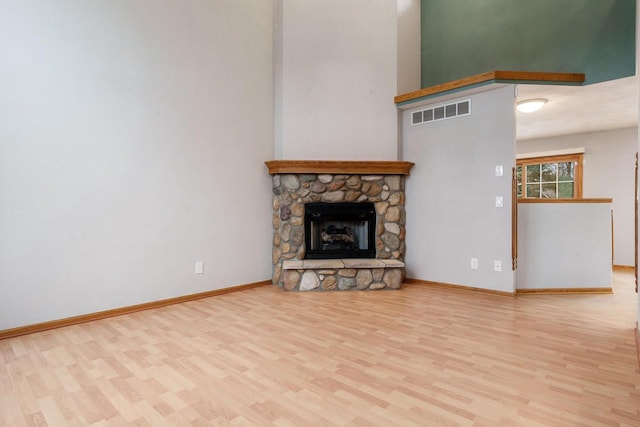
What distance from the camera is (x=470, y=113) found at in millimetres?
3955

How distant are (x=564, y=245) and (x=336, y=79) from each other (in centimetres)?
336

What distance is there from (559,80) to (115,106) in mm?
4486

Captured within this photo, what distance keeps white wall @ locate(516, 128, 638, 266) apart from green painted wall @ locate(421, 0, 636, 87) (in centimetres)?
266

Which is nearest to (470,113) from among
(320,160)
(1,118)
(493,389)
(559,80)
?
(559,80)

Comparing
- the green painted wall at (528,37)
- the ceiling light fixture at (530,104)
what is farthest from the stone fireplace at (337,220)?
the green painted wall at (528,37)

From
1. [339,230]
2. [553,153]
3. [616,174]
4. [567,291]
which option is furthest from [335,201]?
[616,174]

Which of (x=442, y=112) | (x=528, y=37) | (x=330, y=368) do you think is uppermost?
(x=528, y=37)

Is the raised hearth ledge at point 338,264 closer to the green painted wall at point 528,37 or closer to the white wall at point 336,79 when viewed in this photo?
the white wall at point 336,79

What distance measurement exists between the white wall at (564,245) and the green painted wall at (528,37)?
1493 mm

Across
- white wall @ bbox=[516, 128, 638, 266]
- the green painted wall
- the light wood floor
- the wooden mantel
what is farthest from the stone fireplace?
white wall @ bbox=[516, 128, 638, 266]

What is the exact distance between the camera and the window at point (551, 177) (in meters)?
6.13

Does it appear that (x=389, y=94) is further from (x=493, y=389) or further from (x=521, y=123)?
(x=493, y=389)

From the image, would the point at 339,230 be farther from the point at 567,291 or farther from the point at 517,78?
the point at 567,291

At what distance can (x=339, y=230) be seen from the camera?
14.7ft
